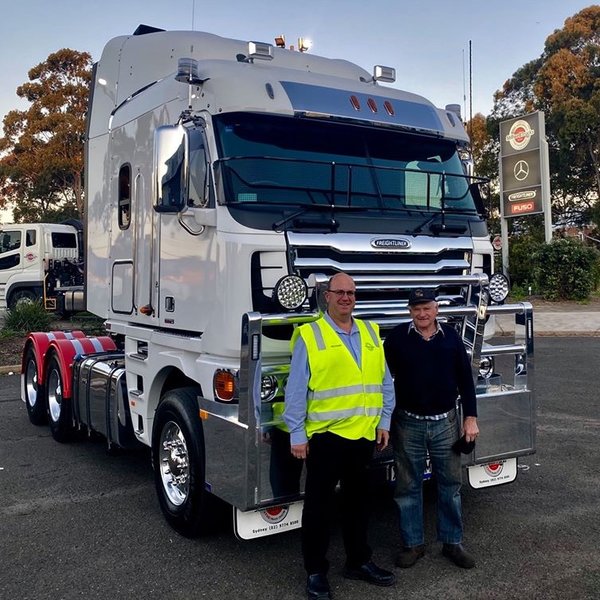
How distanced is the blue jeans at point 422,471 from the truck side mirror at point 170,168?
197 cm

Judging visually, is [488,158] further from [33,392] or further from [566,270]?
[33,392]

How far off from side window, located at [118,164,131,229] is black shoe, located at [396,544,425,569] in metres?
3.30

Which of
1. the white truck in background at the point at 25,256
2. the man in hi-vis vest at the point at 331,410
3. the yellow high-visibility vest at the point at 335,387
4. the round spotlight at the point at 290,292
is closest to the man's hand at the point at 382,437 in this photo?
the man in hi-vis vest at the point at 331,410

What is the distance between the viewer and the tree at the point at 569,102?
109ft

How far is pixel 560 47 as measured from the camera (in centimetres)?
3516

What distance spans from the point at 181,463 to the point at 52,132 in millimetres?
30614

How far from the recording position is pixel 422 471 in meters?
4.14

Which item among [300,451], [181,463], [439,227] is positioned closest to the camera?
[300,451]

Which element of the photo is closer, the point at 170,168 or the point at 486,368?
the point at 170,168

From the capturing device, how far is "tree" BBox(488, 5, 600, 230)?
33.1 meters

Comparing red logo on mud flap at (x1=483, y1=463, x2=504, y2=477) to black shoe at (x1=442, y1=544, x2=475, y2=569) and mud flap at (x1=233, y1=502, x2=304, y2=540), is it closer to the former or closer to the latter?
black shoe at (x1=442, y1=544, x2=475, y2=569)

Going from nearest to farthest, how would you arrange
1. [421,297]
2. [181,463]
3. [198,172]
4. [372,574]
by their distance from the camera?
[372,574], [421,297], [198,172], [181,463]

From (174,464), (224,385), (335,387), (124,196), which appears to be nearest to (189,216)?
(224,385)

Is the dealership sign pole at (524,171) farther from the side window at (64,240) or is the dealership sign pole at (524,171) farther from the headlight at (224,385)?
the headlight at (224,385)
